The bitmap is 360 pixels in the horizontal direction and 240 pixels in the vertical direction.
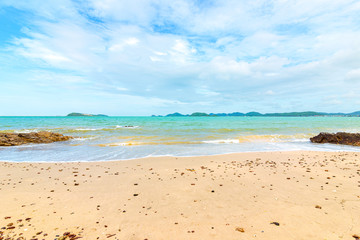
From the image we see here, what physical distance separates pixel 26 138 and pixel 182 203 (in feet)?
72.9

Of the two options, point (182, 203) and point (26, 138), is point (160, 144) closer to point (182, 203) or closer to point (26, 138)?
point (182, 203)

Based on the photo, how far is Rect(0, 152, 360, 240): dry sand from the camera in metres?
4.16

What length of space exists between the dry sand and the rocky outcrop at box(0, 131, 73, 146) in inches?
498

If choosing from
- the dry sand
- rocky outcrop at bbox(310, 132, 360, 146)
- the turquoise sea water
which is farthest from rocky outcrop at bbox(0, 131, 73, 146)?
rocky outcrop at bbox(310, 132, 360, 146)

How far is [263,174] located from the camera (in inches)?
324

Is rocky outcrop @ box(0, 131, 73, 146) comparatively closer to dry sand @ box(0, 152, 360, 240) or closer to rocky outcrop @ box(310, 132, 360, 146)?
dry sand @ box(0, 152, 360, 240)

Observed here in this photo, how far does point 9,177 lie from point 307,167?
44.4 ft

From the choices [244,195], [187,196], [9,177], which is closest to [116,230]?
[187,196]

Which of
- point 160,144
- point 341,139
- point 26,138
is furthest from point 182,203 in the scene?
point 26,138

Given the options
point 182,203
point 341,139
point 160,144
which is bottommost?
point 160,144

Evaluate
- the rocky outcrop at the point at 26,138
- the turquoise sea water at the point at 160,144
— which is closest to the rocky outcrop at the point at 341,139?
the turquoise sea water at the point at 160,144

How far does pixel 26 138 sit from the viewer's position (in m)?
20.3

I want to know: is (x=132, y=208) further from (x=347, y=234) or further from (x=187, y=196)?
(x=347, y=234)

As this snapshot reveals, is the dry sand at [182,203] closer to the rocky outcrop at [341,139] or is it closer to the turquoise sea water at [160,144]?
the turquoise sea water at [160,144]
